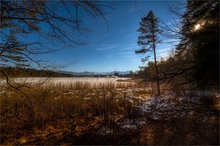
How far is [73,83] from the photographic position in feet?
32.2

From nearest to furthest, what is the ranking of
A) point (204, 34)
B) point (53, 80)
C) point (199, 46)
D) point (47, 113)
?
point (204, 34)
point (199, 46)
point (47, 113)
point (53, 80)

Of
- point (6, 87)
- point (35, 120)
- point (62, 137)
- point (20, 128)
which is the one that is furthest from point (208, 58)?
point (6, 87)

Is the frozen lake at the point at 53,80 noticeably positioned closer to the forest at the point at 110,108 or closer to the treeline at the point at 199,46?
the forest at the point at 110,108

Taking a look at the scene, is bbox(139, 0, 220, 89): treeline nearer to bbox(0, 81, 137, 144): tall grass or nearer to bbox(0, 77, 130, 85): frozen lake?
bbox(0, 81, 137, 144): tall grass

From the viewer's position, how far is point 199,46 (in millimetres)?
3213

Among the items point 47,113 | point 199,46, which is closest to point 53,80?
point 47,113

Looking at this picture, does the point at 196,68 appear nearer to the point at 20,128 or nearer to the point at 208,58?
the point at 208,58

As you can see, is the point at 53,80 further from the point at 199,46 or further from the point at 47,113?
the point at 199,46

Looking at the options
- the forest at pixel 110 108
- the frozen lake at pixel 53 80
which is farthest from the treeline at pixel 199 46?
the frozen lake at pixel 53 80

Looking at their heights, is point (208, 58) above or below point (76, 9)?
below

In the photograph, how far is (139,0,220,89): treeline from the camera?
2.61 meters

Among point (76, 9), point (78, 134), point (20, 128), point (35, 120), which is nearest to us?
point (76, 9)

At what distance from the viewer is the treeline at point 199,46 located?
2611 mm

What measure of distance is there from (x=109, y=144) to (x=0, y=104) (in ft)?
12.7
